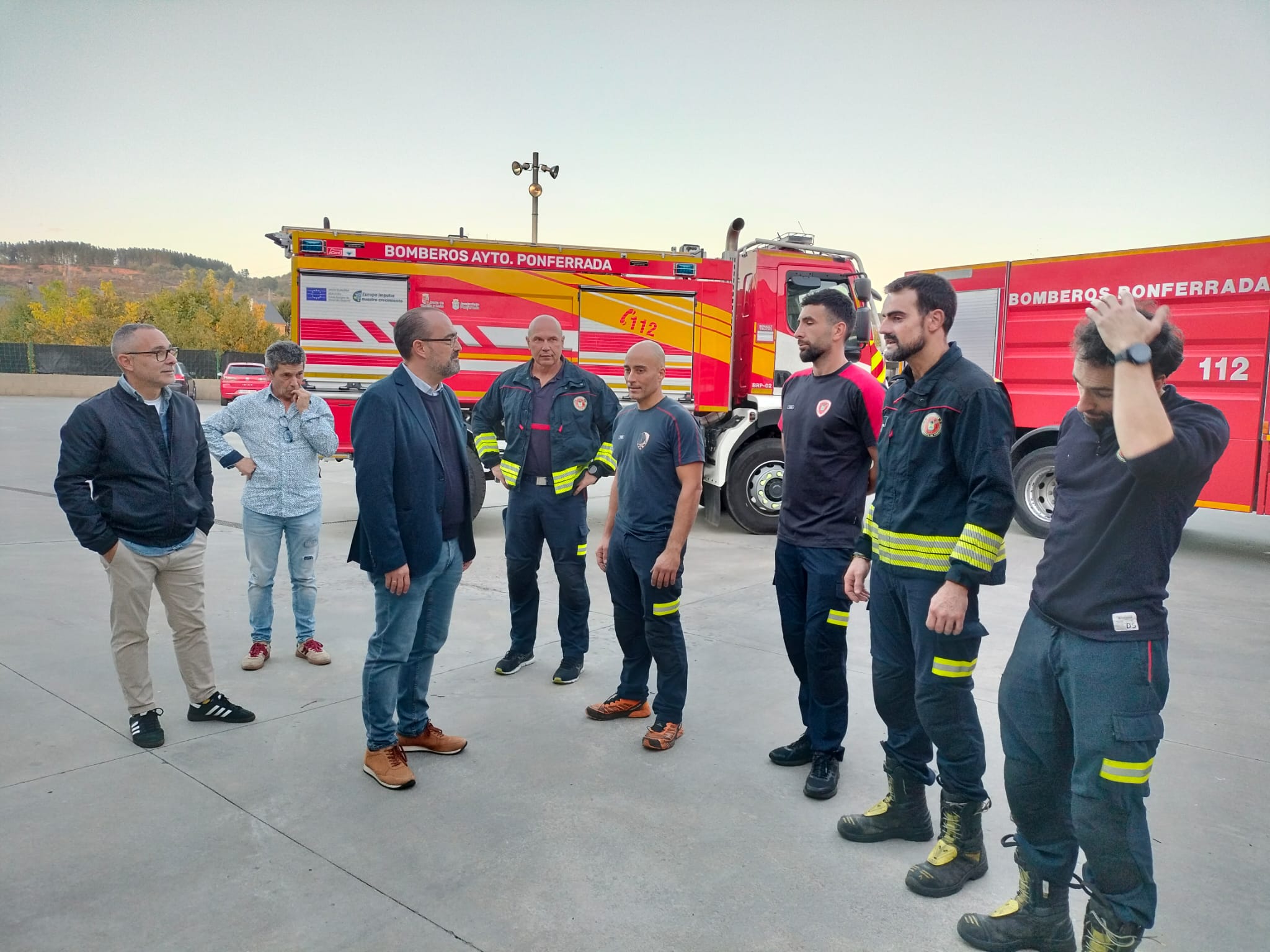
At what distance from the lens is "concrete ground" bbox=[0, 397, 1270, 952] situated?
2.52 m

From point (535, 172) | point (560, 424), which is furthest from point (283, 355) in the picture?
point (535, 172)

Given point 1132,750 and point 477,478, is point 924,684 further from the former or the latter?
point 477,478

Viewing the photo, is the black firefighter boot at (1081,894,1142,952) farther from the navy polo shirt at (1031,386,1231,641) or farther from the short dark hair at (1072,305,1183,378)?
the short dark hair at (1072,305,1183,378)

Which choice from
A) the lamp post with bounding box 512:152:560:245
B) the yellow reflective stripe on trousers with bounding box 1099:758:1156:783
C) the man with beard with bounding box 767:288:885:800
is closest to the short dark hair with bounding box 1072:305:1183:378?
the yellow reflective stripe on trousers with bounding box 1099:758:1156:783

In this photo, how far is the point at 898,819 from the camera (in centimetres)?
304

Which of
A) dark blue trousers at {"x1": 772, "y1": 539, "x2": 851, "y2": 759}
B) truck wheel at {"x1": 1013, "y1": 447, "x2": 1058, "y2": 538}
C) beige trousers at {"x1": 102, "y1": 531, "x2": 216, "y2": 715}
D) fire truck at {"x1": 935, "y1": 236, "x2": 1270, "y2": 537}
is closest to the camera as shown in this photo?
dark blue trousers at {"x1": 772, "y1": 539, "x2": 851, "y2": 759}

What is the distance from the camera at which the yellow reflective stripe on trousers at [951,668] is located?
2691 mm

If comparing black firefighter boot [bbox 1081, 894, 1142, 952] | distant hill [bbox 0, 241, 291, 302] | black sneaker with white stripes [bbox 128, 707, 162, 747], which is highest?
distant hill [bbox 0, 241, 291, 302]

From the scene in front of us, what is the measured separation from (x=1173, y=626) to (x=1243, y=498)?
288 centimetres

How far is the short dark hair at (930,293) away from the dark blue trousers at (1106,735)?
107 cm

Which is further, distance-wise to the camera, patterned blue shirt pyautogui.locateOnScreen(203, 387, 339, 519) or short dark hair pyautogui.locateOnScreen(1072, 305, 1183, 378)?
patterned blue shirt pyautogui.locateOnScreen(203, 387, 339, 519)

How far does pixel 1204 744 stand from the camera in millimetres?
3916

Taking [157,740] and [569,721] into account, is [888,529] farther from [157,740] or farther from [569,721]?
[157,740]

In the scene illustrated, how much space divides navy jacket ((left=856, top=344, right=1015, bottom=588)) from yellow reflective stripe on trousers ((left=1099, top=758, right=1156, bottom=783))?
64cm
